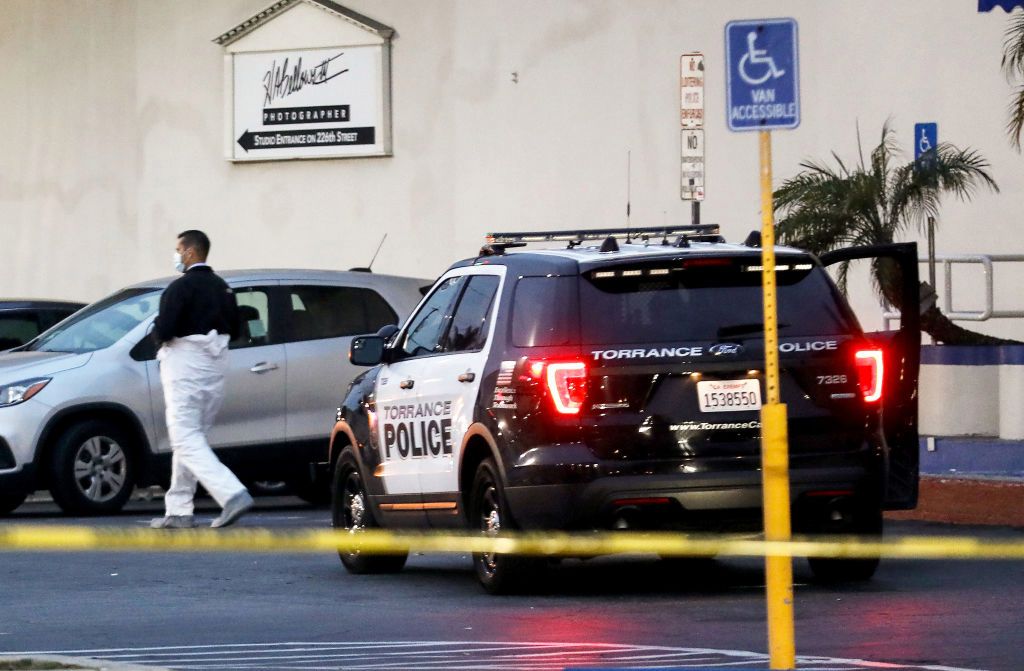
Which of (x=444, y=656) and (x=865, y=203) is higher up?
(x=865, y=203)

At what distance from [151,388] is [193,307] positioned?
2584 millimetres

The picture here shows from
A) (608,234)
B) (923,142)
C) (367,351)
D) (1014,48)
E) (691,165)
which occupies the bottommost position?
(367,351)

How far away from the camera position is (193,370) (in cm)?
1507

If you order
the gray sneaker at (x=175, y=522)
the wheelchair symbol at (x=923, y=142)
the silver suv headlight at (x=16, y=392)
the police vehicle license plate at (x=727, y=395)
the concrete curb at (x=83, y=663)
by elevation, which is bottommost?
the gray sneaker at (x=175, y=522)

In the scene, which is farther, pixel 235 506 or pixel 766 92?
pixel 235 506

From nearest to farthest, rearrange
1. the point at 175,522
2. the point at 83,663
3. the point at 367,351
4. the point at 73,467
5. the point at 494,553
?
the point at 83,663 < the point at 494,553 < the point at 367,351 < the point at 175,522 < the point at 73,467

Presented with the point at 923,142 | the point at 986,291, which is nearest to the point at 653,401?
the point at 986,291

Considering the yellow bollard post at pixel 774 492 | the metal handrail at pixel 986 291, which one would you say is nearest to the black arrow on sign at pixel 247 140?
the metal handrail at pixel 986 291

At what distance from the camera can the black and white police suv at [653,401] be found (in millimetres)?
10688

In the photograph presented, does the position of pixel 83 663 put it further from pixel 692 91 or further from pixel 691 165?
pixel 692 91

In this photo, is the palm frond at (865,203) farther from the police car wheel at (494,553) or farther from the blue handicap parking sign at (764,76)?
the blue handicap parking sign at (764,76)

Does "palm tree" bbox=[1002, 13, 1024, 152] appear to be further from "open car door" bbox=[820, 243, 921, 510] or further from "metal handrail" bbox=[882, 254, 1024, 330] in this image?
"open car door" bbox=[820, 243, 921, 510]

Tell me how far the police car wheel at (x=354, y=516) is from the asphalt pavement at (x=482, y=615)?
12 centimetres
